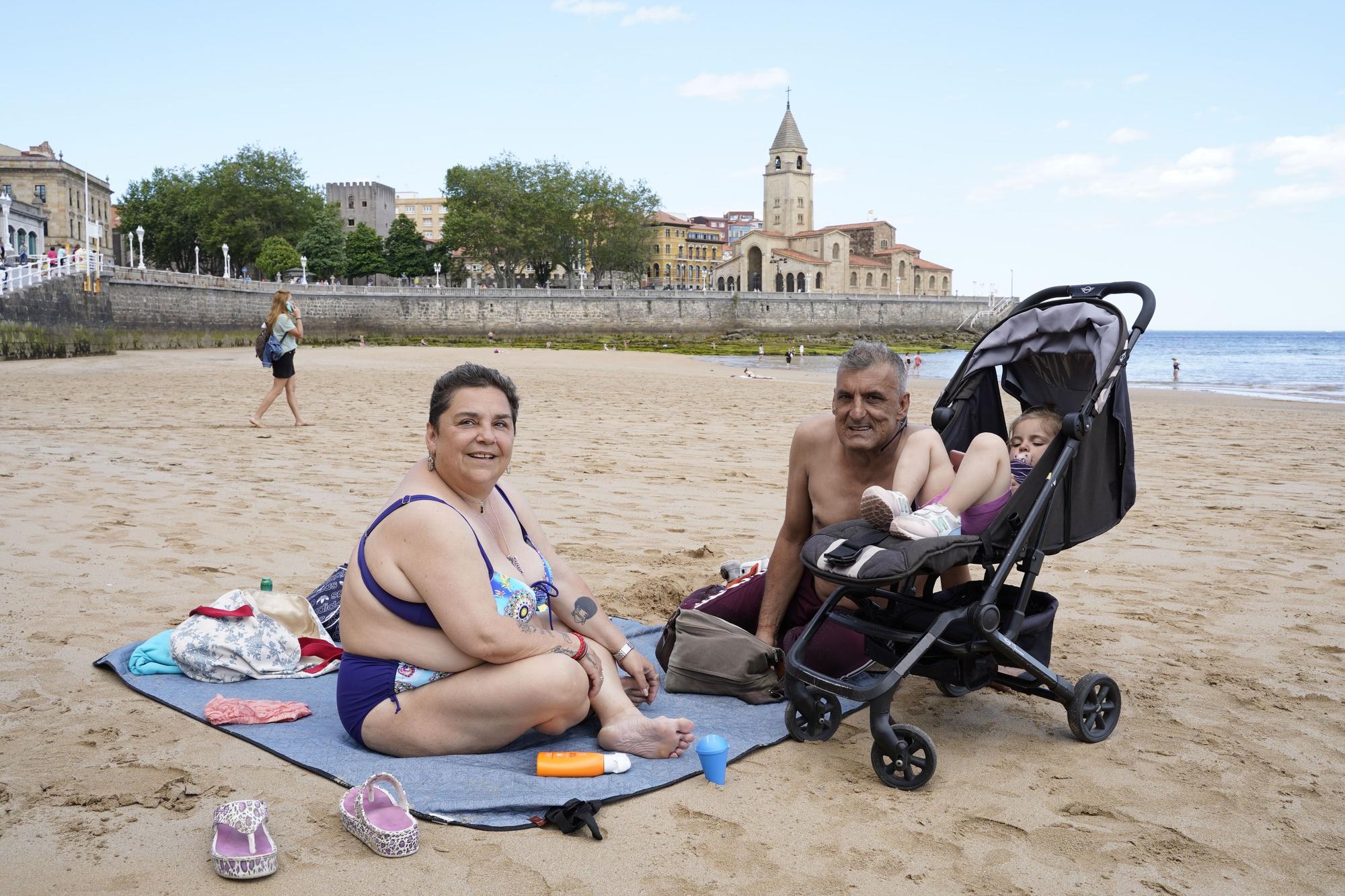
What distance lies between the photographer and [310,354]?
33.0 metres

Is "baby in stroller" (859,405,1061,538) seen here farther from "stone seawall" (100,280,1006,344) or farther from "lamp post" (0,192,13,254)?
"lamp post" (0,192,13,254)

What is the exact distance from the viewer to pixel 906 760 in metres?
2.98

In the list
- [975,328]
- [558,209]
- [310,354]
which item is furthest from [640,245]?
[310,354]

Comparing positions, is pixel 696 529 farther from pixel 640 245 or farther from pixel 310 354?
pixel 640 245

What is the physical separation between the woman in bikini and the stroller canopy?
1448mm

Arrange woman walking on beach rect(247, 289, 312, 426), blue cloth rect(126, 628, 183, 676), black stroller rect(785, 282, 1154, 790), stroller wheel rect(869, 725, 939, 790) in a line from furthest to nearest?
woman walking on beach rect(247, 289, 312, 426) → blue cloth rect(126, 628, 183, 676) → black stroller rect(785, 282, 1154, 790) → stroller wheel rect(869, 725, 939, 790)

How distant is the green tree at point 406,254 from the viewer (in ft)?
272

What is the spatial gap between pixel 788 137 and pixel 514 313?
45.2 m

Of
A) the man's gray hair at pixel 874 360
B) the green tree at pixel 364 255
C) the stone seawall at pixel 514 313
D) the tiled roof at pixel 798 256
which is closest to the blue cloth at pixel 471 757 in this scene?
the man's gray hair at pixel 874 360

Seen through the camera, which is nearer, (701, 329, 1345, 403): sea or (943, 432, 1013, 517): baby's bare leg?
(943, 432, 1013, 517): baby's bare leg

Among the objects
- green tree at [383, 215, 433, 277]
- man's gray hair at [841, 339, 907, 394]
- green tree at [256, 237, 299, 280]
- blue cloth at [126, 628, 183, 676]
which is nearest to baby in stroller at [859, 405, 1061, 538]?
man's gray hair at [841, 339, 907, 394]

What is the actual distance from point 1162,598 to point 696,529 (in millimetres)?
2729

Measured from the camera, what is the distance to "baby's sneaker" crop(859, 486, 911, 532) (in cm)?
318

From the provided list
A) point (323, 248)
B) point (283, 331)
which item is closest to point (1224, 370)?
point (283, 331)
